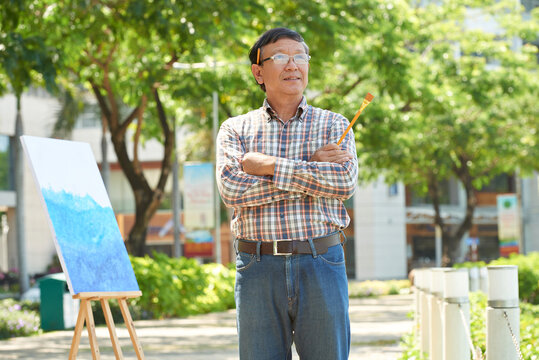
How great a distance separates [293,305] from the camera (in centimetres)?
401

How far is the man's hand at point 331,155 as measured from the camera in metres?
4.14

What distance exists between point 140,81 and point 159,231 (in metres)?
34.9

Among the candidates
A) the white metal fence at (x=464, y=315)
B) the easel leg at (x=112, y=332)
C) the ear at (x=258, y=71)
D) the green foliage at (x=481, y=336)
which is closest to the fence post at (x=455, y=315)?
the white metal fence at (x=464, y=315)

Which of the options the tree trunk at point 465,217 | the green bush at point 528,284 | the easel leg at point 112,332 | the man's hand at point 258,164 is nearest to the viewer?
the man's hand at point 258,164

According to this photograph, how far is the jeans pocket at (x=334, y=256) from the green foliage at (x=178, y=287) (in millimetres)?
13179

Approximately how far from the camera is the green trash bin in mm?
15234

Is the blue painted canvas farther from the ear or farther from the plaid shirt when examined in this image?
the ear

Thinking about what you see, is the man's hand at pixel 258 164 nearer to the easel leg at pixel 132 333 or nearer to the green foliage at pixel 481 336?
the easel leg at pixel 132 333

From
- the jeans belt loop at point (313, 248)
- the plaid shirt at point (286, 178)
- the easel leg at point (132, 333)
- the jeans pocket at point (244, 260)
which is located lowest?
the easel leg at point (132, 333)

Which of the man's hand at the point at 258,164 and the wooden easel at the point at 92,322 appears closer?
the man's hand at the point at 258,164

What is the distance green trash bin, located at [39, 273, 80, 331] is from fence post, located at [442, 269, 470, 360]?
9530 millimetres

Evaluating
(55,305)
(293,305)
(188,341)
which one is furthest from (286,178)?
(55,305)

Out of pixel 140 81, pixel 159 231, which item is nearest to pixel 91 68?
pixel 140 81

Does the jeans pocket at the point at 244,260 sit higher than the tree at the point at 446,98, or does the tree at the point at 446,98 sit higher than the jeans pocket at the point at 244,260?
the tree at the point at 446,98
